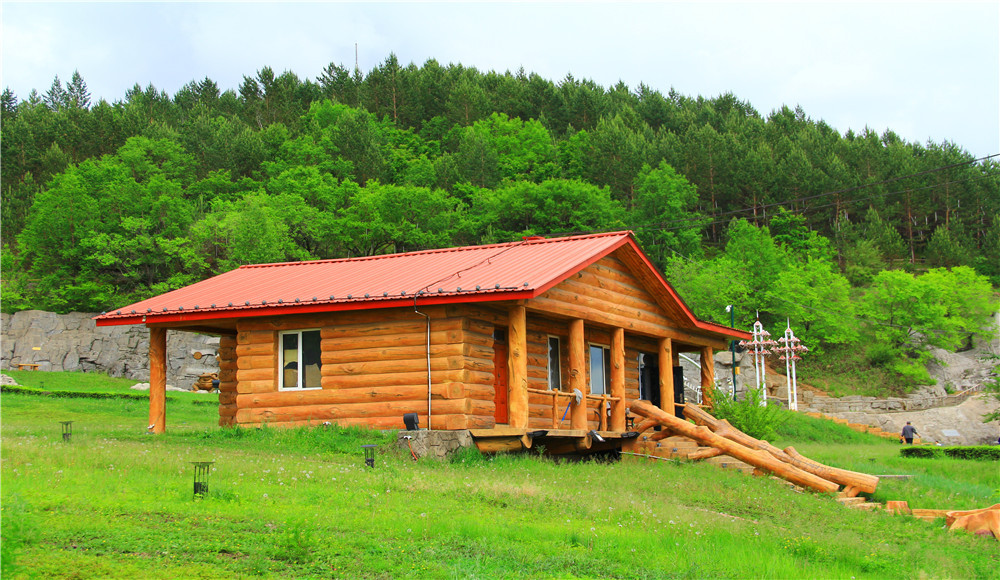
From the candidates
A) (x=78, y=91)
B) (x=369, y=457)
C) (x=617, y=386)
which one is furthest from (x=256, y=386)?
(x=78, y=91)

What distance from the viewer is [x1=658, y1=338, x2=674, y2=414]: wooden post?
25.5 meters

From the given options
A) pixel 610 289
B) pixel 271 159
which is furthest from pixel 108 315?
pixel 271 159

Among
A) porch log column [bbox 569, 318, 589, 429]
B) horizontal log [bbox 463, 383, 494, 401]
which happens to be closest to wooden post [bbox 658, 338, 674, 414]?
porch log column [bbox 569, 318, 589, 429]

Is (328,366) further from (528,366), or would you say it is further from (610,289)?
(610,289)

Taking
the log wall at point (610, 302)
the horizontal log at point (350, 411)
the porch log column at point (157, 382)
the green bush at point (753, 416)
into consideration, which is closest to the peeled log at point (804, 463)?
the green bush at point (753, 416)

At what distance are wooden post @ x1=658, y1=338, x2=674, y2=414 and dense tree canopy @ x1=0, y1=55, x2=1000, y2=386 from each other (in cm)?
2433

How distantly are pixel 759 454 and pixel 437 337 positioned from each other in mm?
7805

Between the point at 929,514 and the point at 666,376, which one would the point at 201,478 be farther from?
the point at 666,376

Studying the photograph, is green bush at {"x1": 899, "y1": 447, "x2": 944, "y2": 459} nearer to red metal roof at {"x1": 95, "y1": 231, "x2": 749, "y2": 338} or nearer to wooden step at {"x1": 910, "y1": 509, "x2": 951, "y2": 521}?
red metal roof at {"x1": 95, "y1": 231, "x2": 749, "y2": 338}

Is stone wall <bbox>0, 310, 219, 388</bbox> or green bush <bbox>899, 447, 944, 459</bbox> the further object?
stone wall <bbox>0, 310, 219, 388</bbox>

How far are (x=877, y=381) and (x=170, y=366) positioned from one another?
164 feet

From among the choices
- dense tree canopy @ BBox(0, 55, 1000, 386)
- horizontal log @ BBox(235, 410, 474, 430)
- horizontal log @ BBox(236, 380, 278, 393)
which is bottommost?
horizontal log @ BBox(235, 410, 474, 430)

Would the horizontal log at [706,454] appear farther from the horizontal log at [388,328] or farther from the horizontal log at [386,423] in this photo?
the horizontal log at [388,328]

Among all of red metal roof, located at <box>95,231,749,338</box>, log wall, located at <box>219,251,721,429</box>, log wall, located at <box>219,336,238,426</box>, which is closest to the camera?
red metal roof, located at <box>95,231,749,338</box>
